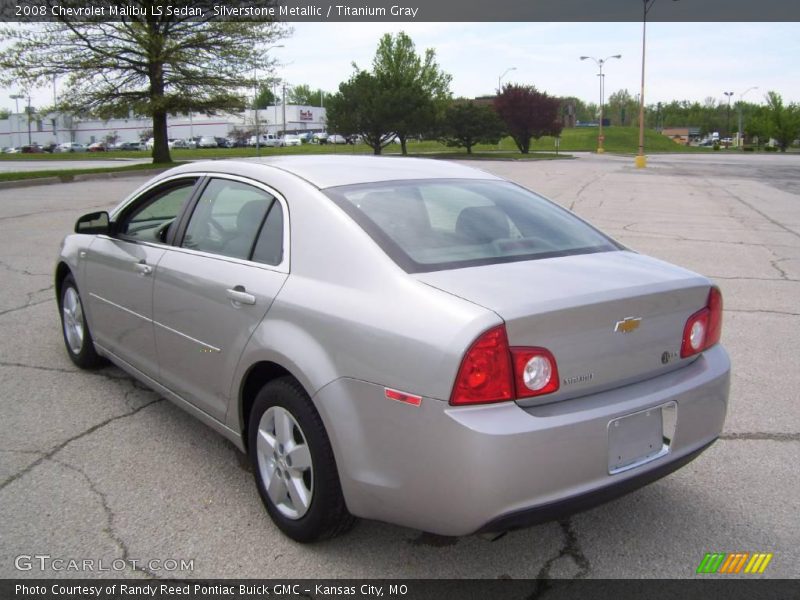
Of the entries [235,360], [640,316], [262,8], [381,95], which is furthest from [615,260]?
[381,95]

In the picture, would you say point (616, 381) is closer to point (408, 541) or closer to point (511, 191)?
point (408, 541)

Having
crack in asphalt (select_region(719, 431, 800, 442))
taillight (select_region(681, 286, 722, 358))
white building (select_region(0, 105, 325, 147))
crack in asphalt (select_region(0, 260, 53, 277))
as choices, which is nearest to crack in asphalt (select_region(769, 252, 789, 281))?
crack in asphalt (select_region(719, 431, 800, 442))

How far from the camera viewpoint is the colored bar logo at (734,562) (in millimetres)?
2818

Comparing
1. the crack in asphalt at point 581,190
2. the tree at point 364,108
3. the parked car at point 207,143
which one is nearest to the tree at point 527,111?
the tree at point 364,108

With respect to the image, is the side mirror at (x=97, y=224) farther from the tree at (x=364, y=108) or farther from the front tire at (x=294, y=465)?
the tree at (x=364, y=108)

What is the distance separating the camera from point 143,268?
3.99 m

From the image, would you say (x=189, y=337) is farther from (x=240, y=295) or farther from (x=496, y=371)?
(x=496, y=371)

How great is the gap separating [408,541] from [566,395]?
3.27ft

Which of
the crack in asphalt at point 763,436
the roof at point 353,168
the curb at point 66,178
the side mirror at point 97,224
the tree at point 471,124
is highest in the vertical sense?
the tree at point 471,124

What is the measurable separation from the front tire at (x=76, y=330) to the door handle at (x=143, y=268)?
108 centimetres

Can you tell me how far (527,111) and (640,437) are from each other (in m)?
57.9

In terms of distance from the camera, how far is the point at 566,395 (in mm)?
2541

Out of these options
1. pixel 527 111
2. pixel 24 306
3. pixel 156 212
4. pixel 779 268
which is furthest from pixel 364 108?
pixel 156 212

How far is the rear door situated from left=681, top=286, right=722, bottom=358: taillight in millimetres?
1651
